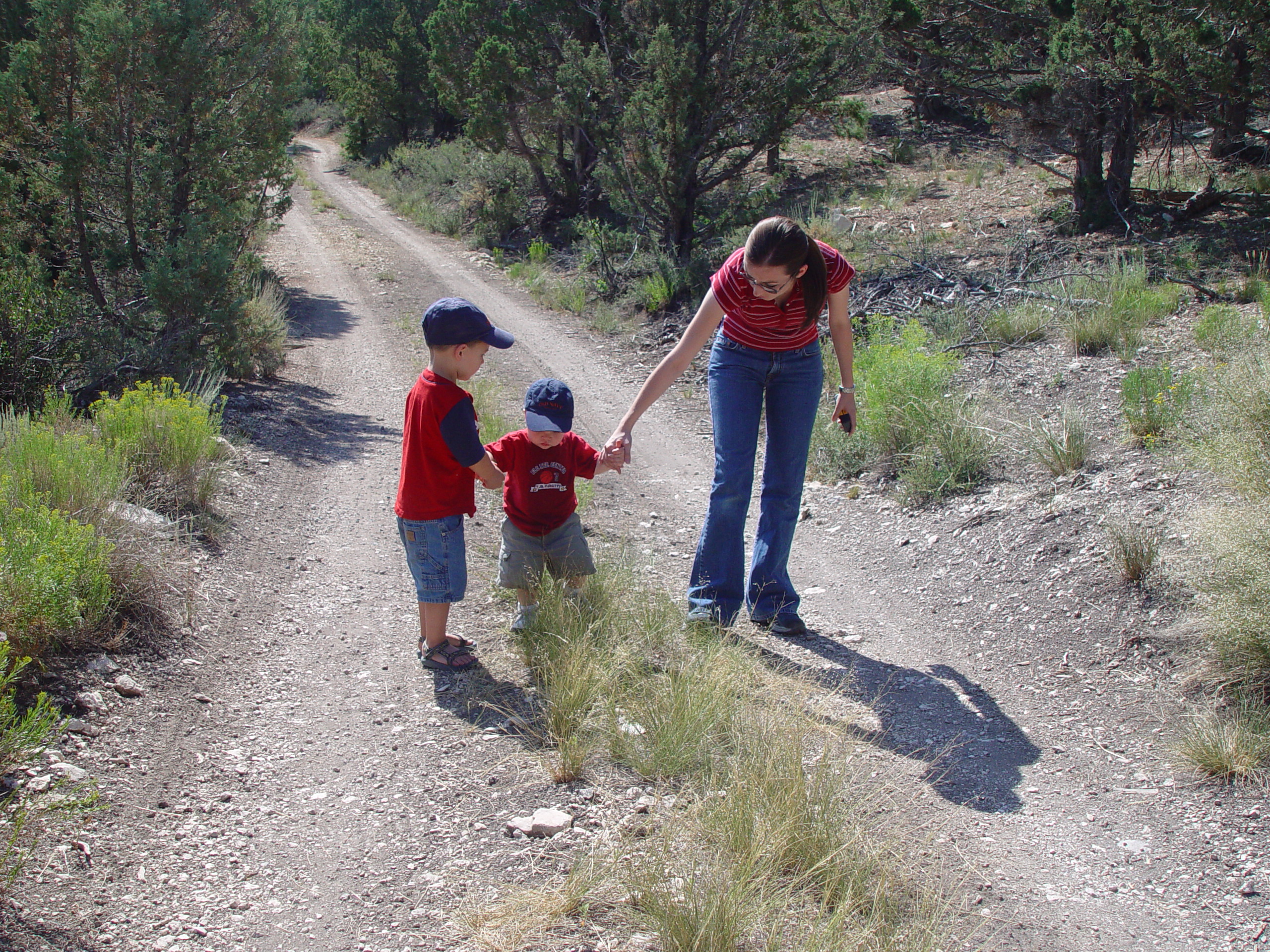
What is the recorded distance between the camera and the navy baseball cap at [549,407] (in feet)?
11.0

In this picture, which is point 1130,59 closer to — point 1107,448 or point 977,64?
point 977,64

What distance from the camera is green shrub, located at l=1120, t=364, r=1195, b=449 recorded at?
4.96 metres

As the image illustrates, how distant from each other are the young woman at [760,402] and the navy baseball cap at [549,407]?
0.27 meters

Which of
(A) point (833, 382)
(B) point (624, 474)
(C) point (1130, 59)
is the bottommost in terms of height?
(B) point (624, 474)

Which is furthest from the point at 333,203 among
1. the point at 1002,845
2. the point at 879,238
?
the point at 1002,845

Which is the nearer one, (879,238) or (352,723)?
(352,723)

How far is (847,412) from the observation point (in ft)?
12.7

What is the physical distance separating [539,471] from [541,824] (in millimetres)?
1375

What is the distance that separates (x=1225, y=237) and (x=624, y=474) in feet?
23.2

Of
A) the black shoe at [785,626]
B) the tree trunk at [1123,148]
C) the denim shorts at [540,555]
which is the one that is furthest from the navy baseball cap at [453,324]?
the tree trunk at [1123,148]

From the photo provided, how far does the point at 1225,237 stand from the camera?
9.34m

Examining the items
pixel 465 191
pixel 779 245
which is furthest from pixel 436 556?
pixel 465 191

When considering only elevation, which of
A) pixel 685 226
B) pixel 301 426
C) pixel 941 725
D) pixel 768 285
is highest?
pixel 768 285

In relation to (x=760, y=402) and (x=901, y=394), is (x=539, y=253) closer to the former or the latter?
(x=901, y=394)
